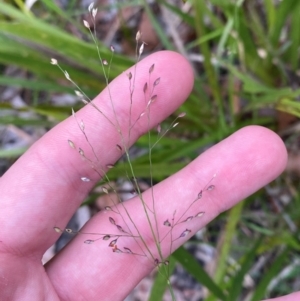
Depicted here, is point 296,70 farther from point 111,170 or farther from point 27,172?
point 27,172

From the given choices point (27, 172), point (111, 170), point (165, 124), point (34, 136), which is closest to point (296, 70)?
point (165, 124)

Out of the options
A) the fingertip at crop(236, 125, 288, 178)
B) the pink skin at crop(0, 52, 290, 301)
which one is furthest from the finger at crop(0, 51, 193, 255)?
the fingertip at crop(236, 125, 288, 178)

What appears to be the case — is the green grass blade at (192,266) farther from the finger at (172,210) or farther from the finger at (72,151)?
the finger at (72,151)

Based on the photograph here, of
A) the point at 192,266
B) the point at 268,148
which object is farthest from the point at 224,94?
the point at 192,266

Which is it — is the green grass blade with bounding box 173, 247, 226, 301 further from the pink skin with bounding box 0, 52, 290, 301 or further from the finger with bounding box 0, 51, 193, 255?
the finger with bounding box 0, 51, 193, 255

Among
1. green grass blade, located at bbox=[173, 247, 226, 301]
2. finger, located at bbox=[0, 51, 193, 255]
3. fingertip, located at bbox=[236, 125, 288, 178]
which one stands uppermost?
finger, located at bbox=[0, 51, 193, 255]

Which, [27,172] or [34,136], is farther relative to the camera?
[34,136]

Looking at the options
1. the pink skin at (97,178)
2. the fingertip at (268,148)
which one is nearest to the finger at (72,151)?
the pink skin at (97,178)
